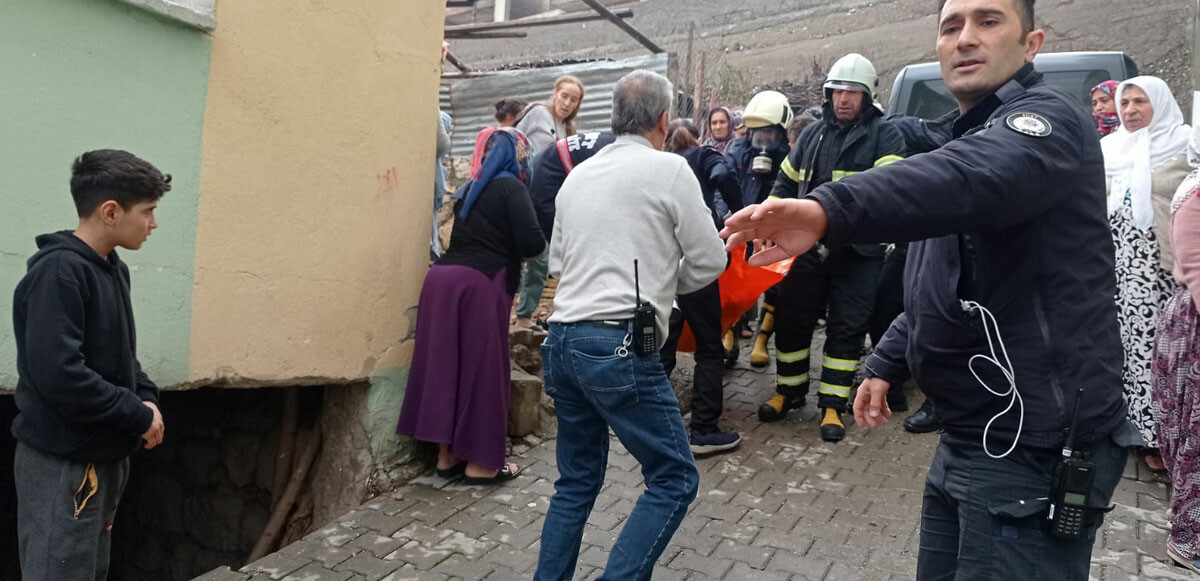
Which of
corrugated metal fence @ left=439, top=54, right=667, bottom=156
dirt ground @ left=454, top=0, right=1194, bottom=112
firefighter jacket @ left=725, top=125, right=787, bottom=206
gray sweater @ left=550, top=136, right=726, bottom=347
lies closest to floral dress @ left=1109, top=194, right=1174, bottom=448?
firefighter jacket @ left=725, top=125, right=787, bottom=206

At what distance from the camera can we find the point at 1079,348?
1869mm

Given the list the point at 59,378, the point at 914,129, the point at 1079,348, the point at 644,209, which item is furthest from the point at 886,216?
the point at 914,129

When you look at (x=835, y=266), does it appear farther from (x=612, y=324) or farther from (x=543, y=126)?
(x=612, y=324)

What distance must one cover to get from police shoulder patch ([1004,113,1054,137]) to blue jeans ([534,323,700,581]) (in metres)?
1.58

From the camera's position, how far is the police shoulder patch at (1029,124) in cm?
176

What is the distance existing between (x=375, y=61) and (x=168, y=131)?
1194 mm

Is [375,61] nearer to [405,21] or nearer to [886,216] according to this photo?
[405,21]

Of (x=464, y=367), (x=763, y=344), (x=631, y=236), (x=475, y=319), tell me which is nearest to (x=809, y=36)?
(x=763, y=344)

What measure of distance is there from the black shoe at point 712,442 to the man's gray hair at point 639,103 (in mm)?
2345

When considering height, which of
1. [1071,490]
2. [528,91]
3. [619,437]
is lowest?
[619,437]

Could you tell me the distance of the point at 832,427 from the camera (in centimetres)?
548

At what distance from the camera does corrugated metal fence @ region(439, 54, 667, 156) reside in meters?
9.92

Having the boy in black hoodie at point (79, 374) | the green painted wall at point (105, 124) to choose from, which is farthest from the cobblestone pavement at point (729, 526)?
the green painted wall at point (105, 124)

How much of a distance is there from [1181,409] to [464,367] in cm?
332
